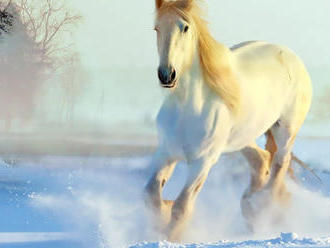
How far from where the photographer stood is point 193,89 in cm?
416

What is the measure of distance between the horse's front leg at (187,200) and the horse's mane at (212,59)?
523mm

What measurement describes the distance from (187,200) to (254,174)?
147 cm

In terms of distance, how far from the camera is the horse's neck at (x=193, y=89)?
411 cm

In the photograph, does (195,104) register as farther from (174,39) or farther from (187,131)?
(174,39)

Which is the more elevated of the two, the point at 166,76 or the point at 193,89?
the point at 166,76

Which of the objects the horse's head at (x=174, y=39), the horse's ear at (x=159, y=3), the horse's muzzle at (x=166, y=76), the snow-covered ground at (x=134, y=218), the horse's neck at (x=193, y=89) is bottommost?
the snow-covered ground at (x=134, y=218)

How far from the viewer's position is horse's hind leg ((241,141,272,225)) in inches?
216

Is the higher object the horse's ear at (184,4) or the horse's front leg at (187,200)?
the horse's ear at (184,4)

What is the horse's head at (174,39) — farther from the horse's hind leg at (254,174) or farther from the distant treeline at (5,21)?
the distant treeline at (5,21)

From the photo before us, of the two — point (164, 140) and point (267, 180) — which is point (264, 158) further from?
point (164, 140)

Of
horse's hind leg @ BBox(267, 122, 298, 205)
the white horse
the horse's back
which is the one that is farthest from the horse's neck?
horse's hind leg @ BBox(267, 122, 298, 205)

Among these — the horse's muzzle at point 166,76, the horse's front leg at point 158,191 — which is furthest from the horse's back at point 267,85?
the horse's muzzle at point 166,76

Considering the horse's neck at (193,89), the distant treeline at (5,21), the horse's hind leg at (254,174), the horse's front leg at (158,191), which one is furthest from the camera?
the distant treeline at (5,21)

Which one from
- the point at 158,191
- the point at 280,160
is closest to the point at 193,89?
the point at 158,191
